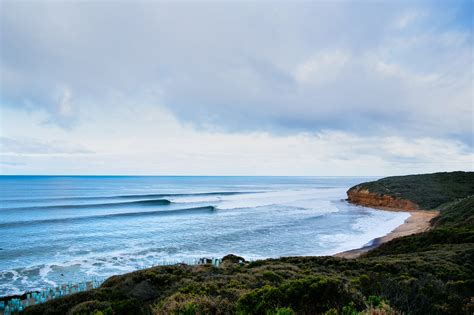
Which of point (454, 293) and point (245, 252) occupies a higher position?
point (454, 293)

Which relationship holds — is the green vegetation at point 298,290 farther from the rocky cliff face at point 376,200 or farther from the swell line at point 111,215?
the rocky cliff face at point 376,200

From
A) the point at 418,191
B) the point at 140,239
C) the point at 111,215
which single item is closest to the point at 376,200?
the point at 418,191

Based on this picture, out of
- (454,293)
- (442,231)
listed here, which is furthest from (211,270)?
(442,231)

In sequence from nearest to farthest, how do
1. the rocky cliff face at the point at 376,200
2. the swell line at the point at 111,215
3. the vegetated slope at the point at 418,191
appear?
the swell line at the point at 111,215 → the rocky cliff face at the point at 376,200 → the vegetated slope at the point at 418,191

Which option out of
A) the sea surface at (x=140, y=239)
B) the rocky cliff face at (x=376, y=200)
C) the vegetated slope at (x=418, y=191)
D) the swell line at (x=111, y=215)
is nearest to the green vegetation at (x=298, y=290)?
the sea surface at (x=140, y=239)

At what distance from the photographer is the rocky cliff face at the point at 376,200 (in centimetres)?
4943

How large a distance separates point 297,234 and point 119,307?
2254cm

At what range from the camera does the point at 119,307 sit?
7.37m

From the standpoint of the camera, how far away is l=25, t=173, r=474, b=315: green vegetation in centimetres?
611

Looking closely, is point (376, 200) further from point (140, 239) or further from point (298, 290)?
point (298, 290)

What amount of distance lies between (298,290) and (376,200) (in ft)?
172

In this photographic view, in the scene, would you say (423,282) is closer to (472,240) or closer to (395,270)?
(395,270)

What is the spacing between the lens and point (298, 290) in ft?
22.7

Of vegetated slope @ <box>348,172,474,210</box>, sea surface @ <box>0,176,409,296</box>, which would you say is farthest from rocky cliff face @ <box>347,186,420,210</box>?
sea surface @ <box>0,176,409,296</box>
